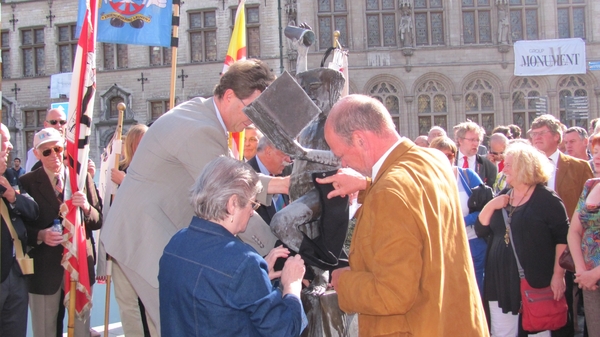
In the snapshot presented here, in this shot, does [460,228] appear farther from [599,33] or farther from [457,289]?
[599,33]

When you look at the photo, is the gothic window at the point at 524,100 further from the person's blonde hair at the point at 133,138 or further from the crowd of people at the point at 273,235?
A: the person's blonde hair at the point at 133,138

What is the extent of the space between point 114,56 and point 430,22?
11.6 m

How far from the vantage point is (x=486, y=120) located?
65.3ft

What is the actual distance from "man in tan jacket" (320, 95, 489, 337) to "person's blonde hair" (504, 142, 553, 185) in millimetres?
2217

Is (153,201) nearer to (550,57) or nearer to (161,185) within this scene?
Result: (161,185)

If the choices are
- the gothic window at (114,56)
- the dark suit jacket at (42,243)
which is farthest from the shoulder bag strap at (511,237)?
the gothic window at (114,56)

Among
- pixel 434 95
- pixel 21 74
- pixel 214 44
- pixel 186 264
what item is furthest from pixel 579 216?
pixel 21 74

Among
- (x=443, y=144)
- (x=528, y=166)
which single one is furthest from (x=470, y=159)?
(x=528, y=166)

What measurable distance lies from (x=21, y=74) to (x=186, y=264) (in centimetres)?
2326

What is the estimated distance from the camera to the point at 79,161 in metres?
4.31

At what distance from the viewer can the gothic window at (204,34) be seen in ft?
68.3

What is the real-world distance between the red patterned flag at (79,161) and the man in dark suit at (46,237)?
0.36ft

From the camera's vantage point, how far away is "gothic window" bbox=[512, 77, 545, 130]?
64.6 feet

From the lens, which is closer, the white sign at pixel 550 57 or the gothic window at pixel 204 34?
the white sign at pixel 550 57
